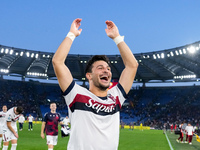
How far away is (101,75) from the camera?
2936mm

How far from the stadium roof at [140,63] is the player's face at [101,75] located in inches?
1367

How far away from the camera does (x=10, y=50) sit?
1564 inches

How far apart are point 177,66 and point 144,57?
640 centimetres

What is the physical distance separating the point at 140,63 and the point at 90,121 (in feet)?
149

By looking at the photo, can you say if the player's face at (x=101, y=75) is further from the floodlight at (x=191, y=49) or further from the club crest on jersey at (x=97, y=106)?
the floodlight at (x=191, y=49)

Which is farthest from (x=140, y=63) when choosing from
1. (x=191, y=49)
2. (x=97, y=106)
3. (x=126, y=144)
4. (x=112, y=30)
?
(x=97, y=106)

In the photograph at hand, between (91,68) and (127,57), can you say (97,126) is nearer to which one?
(91,68)

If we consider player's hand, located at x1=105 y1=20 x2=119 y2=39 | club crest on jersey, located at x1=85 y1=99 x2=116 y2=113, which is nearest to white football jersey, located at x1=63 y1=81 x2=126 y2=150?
club crest on jersey, located at x1=85 y1=99 x2=116 y2=113

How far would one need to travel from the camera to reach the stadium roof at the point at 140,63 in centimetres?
3953

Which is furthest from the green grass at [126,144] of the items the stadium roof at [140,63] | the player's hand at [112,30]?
the stadium roof at [140,63]

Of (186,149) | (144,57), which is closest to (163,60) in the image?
(144,57)

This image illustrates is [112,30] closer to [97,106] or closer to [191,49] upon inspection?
[97,106]

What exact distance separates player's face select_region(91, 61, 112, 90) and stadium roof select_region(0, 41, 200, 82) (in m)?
34.7

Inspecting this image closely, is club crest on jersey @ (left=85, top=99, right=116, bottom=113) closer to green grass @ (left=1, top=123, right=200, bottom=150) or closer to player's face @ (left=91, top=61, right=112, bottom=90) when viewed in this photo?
player's face @ (left=91, top=61, right=112, bottom=90)
